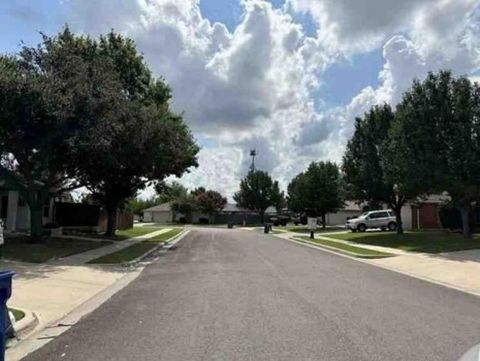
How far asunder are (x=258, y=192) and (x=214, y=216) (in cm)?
1125

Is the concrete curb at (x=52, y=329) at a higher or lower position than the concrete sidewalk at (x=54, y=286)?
lower

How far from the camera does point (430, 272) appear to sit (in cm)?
2003

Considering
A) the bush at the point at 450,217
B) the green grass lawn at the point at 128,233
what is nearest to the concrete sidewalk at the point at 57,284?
the green grass lawn at the point at 128,233

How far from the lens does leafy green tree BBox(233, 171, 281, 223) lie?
99062mm

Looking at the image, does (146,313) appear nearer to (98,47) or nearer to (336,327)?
(336,327)

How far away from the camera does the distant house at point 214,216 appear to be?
9964 centimetres

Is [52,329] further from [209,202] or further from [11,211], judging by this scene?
[209,202]

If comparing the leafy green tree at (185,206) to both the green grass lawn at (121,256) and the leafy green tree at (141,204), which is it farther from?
the green grass lawn at (121,256)

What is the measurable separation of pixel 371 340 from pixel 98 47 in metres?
31.6

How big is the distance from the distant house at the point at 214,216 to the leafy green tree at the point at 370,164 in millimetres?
46757

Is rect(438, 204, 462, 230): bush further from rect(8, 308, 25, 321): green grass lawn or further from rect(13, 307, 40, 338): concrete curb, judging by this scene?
rect(13, 307, 40, 338): concrete curb

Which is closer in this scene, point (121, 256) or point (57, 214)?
point (121, 256)

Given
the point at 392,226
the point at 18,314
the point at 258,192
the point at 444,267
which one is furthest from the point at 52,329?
the point at 258,192

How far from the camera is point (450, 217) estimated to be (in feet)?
144
